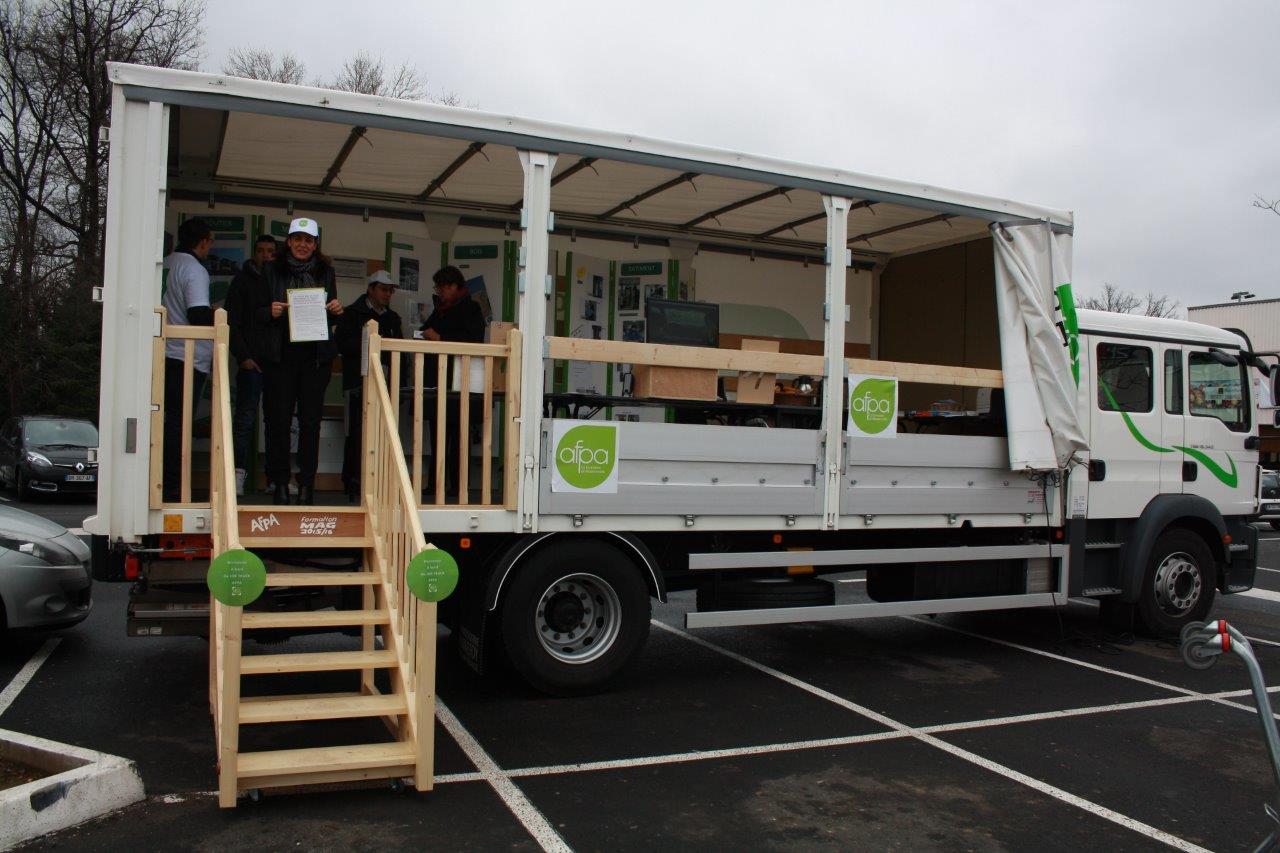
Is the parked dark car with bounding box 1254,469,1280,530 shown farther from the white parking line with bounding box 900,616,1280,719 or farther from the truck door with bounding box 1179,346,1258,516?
the white parking line with bounding box 900,616,1280,719

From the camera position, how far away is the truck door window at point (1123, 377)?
758cm

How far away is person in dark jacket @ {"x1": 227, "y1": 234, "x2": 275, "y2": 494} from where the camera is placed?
244 inches

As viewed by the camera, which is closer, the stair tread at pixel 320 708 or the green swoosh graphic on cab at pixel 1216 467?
the stair tread at pixel 320 708

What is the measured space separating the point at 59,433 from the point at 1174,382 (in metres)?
16.9

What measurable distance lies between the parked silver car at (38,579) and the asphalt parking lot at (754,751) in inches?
12.3

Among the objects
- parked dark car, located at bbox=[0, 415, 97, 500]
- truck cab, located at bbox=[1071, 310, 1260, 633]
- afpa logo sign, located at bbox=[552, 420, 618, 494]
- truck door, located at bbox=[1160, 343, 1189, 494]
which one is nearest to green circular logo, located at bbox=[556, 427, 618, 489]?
afpa logo sign, located at bbox=[552, 420, 618, 494]

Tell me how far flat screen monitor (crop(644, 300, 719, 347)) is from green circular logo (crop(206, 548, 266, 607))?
3.33 meters

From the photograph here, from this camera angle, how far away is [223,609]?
4258 mm

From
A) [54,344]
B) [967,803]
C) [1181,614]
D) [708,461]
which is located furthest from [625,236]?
[54,344]

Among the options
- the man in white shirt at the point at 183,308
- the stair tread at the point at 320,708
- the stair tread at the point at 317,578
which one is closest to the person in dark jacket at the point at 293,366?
the man in white shirt at the point at 183,308

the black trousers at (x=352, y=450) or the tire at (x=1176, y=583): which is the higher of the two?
the black trousers at (x=352, y=450)

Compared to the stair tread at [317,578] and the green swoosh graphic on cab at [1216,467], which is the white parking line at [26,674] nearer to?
the stair tread at [317,578]

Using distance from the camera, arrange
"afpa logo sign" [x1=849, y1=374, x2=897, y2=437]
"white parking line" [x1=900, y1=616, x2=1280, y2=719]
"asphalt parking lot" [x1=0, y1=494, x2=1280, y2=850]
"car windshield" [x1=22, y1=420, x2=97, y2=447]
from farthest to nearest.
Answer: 1. "car windshield" [x1=22, y1=420, x2=97, y2=447]
2. "afpa logo sign" [x1=849, y1=374, x2=897, y2=437]
3. "white parking line" [x1=900, y1=616, x2=1280, y2=719]
4. "asphalt parking lot" [x1=0, y1=494, x2=1280, y2=850]

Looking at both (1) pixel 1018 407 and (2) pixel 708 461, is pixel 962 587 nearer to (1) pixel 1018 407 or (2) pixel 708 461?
(1) pixel 1018 407
